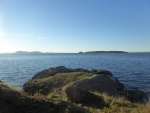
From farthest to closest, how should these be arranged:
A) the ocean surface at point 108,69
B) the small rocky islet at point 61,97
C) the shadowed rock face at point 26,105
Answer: the ocean surface at point 108,69
the small rocky islet at point 61,97
the shadowed rock face at point 26,105

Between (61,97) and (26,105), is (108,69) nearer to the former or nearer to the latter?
(61,97)

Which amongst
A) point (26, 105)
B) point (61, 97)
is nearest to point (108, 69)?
point (61, 97)

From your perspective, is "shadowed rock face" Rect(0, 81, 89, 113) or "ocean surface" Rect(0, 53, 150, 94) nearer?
"shadowed rock face" Rect(0, 81, 89, 113)

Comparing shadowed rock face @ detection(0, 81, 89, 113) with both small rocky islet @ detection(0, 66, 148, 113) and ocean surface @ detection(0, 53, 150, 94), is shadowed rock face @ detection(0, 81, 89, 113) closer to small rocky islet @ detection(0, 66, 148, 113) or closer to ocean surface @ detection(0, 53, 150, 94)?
small rocky islet @ detection(0, 66, 148, 113)

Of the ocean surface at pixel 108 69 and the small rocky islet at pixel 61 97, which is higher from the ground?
the small rocky islet at pixel 61 97

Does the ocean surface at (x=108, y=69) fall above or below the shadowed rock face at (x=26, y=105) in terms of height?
below

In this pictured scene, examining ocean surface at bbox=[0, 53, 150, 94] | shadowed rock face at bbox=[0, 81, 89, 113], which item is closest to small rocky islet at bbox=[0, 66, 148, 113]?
shadowed rock face at bbox=[0, 81, 89, 113]

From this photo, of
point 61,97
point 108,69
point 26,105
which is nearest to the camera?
point 26,105

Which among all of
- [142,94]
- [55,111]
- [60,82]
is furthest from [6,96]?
[142,94]

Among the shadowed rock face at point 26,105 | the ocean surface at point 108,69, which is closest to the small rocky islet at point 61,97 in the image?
the shadowed rock face at point 26,105

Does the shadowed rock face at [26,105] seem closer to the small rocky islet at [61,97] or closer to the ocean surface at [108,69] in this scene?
the small rocky islet at [61,97]

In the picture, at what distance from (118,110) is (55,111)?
5.07 meters

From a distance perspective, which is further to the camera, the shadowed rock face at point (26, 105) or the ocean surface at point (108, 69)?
the ocean surface at point (108, 69)

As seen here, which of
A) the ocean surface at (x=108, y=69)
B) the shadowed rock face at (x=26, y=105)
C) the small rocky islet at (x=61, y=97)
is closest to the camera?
the shadowed rock face at (x=26, y=105)
